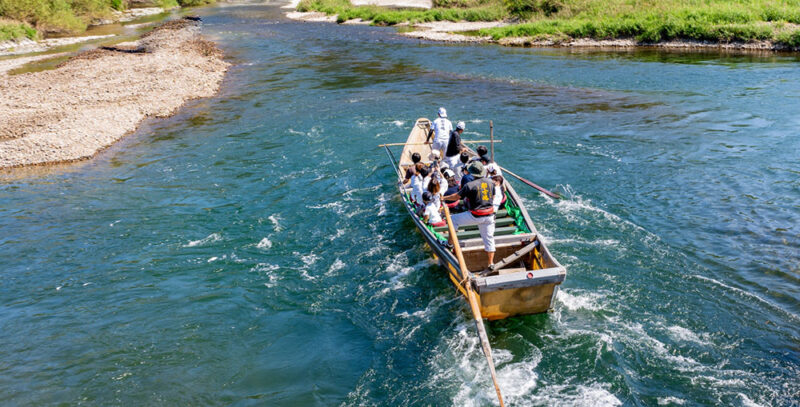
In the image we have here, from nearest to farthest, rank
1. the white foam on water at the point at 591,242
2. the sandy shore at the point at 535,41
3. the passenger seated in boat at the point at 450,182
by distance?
the white foam on water at the point at 591,242 < the passenger seated in boat at the point at 450,182 < the sandy shore at the point at 535,41

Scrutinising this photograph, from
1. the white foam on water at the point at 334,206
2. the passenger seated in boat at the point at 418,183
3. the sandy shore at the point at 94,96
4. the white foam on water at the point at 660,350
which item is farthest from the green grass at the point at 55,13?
the white foam on water at the point at 660,350

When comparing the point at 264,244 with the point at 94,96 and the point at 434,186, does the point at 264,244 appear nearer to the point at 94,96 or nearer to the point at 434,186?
the point at 434,186

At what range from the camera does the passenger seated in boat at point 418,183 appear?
12.2m

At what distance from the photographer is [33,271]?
40.4ft

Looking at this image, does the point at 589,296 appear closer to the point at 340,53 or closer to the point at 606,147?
the point at 606,147

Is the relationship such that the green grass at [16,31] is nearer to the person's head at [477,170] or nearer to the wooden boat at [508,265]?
the wooden boat at [508,265]

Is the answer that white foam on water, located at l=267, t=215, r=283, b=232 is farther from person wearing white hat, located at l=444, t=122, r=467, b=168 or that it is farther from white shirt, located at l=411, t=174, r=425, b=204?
person wearing white hat, located at l=444, t=122, r=467, b=168

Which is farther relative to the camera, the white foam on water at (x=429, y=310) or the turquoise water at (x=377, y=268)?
the white foam on water at (x=429, y=310)

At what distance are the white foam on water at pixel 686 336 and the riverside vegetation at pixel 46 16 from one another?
56.4 meters

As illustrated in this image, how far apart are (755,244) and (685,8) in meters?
33.3

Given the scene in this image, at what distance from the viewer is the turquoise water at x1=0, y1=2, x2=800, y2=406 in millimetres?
8586

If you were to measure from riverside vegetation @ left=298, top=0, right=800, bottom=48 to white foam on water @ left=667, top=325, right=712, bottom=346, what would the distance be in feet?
105

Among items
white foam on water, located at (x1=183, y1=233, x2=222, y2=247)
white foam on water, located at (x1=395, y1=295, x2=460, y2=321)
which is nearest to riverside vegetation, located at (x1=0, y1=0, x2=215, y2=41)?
white foam on water, located at (x1=183, y1=233, x2=222, y2=247)

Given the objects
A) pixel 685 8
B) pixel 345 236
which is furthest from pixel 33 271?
pixel 685 8
